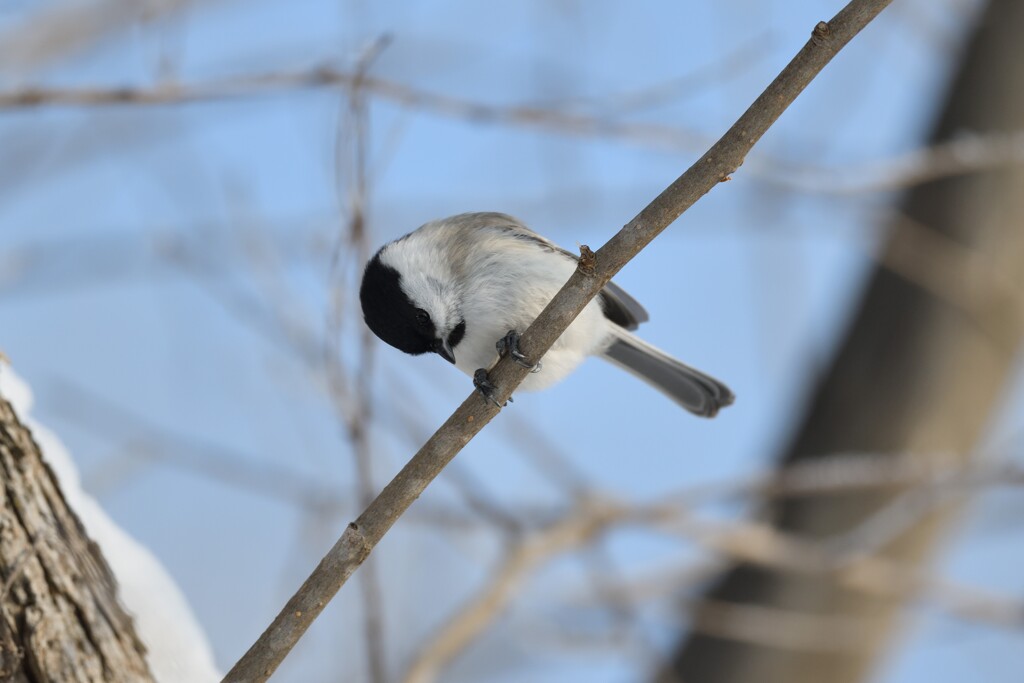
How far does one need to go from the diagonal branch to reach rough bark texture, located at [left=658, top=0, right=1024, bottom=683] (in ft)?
9.39

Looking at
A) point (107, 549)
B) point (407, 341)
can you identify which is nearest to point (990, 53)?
point (407, 341)

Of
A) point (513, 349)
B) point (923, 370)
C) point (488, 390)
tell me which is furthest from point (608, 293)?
point (923, 370)

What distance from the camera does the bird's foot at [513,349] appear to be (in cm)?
161

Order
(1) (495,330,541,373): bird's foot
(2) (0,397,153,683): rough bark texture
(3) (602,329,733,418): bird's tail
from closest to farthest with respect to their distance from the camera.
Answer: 1. (2) (0,397,153,683): rough bark texture
2. (1) (495,330,541,373): bird's foot
3. (3) (602,329,733,418): bird's tail

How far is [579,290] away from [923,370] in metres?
3.08

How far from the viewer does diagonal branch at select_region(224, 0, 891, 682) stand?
1.31m

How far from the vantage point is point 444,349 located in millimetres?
2285

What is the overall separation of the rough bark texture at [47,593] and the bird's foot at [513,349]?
2.55 feet

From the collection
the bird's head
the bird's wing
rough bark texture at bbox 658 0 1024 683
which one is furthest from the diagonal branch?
rough bark texture at bbox 658 0 1024 683

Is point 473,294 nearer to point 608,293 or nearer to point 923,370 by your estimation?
point 608,293

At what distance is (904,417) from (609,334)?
1975 millimetres

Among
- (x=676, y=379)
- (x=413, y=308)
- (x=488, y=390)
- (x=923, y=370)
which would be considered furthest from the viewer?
(x=923, y=370)

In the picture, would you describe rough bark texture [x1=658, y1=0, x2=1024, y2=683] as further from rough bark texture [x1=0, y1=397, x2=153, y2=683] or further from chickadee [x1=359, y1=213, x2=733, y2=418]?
rough bark texture [x1=0, y1=397, x2=153, y2=683]

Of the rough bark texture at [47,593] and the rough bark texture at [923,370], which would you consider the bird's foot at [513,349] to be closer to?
the rough bark texture at [47,593]
